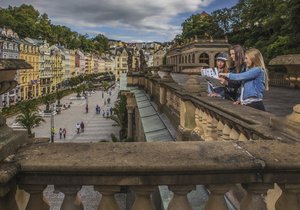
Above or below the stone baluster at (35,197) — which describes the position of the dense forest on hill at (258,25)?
above

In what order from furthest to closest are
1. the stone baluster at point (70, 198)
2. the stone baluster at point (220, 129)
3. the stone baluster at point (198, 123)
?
the stone baluster at point (198, 123), the stone baluster at point (220, 129), the stone baluster at point (70, 198)

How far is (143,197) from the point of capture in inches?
91.2

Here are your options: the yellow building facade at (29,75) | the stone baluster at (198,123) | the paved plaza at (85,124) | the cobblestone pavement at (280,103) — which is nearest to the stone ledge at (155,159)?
the stone baluster at (198,123)

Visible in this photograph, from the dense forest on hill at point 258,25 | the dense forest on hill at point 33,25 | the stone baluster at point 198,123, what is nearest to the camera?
the stone baluster at point 198,123

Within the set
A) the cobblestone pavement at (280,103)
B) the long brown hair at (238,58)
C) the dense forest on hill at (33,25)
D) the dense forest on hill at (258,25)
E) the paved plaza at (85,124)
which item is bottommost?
the paved plaza at (85,124)

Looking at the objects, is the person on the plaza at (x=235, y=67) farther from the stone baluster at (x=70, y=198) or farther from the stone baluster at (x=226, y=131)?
the stone baluster at (x=70, y=198)

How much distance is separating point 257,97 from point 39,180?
4.69 metres

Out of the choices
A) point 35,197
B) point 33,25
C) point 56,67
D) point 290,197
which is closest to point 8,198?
point 35,197

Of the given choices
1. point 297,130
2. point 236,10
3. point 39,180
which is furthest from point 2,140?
point 236,10

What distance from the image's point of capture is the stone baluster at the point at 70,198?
2.28 meters

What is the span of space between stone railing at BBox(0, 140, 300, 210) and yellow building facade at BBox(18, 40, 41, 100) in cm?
7658

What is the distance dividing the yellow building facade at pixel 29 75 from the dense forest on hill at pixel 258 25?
37.6m

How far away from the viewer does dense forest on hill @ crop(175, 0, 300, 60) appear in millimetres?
31359

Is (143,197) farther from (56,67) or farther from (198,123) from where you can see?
(56,67)
